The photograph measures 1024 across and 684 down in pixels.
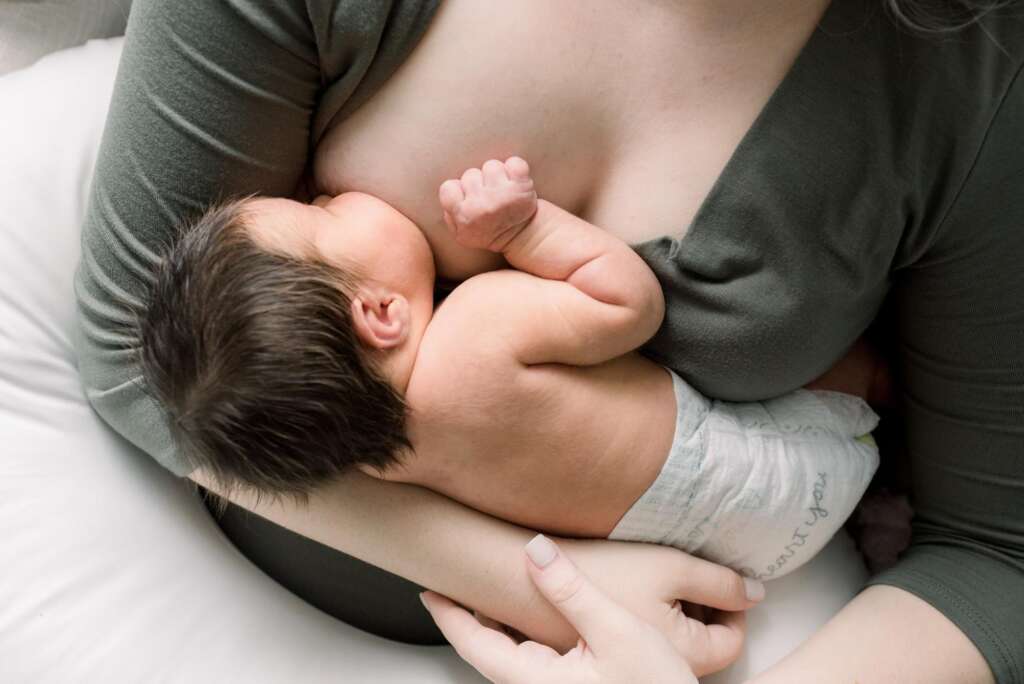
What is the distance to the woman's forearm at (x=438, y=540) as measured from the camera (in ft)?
2.85

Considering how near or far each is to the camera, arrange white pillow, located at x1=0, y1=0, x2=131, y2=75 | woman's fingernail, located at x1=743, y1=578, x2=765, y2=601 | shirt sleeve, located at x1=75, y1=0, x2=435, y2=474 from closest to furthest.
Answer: shirt sleeve, located at x1=75, y1=0, x2=435, y2=474
woman's fingernail, located at x1=743, y1=578, x2=765, y2=601
white pillow, located at x1=0, y1=0, x2=131, y2=75

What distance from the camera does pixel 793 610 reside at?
105 cm

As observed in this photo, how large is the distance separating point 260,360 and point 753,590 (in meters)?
0.54

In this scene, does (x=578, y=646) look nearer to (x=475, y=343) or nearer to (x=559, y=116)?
(x=475, y=343)

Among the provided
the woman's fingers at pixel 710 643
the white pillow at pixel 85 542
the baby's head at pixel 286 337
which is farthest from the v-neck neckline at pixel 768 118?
the white pillow at pixel 85 542

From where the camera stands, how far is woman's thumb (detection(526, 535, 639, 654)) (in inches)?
32.7

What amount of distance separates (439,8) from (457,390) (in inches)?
11.8

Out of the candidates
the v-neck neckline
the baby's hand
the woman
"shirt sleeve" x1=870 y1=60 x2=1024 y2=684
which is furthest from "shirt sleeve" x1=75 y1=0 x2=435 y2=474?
"shirt sleeve" x1=870 y1=60 x2=1024 y2=684

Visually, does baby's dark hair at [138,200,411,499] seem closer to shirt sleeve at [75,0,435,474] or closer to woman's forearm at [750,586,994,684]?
shirt sleeve at [75,0,435,474]

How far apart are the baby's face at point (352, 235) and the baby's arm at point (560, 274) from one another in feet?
0.15

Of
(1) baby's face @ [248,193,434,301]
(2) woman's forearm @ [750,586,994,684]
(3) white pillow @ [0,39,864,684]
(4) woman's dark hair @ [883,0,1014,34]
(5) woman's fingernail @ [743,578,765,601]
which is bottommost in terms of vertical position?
(3) white pillow @ [0,39,864,684]

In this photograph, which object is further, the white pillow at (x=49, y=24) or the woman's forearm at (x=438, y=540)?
the white pillow at (x=49, y=24)

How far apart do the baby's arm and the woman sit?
3 cm

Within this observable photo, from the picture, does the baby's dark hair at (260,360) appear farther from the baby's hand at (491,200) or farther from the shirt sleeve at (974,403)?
the shirt sleeve at (974,403)
